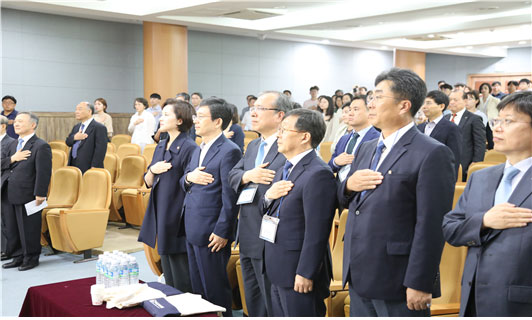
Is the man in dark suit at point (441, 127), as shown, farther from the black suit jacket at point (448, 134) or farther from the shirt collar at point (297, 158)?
the shirt collar at point (297, 158)

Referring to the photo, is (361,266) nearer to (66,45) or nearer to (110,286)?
(110,286)

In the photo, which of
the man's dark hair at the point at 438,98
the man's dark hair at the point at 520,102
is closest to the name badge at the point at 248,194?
the man's dark hair at the point at 520,102

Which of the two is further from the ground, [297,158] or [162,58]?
[162,58]

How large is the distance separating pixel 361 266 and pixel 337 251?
1299mm

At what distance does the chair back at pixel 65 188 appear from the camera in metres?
5.92

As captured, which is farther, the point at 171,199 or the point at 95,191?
the point at 95,191

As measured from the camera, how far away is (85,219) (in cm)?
556

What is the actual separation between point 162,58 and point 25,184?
25.5 ft

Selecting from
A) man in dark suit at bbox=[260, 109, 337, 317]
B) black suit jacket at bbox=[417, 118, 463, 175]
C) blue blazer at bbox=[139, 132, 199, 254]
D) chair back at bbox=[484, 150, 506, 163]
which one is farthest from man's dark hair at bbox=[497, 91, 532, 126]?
chair back at bbox=[484, 150, 506, 163]

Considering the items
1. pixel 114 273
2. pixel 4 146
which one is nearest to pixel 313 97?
pixel 4 146

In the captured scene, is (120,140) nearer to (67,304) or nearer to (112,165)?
(112,165)

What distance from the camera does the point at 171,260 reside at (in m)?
3.78

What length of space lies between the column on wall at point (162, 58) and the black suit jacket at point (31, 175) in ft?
24.6

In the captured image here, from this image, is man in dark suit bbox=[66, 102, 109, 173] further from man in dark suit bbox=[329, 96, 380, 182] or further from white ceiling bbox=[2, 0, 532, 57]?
white ceiling bbox=[2, 0, 532, 57]
